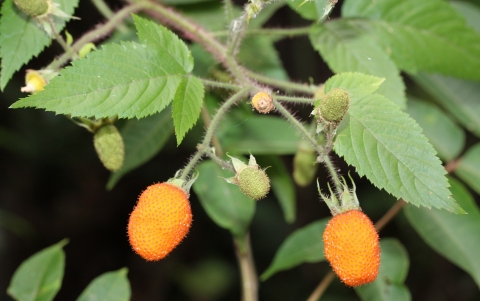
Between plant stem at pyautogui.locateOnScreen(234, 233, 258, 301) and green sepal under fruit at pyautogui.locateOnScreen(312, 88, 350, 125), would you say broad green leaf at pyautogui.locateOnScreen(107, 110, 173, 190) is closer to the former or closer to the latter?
plant stem at pyautogui.locateOnScreen(234, 233, 258, 301)

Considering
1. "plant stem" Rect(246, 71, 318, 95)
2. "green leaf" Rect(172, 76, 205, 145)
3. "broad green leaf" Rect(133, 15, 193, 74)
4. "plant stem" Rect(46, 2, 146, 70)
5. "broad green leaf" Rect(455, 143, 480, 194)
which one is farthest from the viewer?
"broad green leaf" Rect(455, 143, 480, 194)

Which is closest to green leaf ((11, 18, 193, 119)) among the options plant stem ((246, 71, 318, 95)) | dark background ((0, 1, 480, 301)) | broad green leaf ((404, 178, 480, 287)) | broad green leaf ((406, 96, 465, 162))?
plant stem ((246, 71, 318, 95))

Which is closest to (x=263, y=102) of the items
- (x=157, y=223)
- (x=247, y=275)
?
(x=157, y=223)

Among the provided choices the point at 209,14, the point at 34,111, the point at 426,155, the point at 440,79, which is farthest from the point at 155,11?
the point at 34,111

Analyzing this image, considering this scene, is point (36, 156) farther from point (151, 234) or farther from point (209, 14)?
point (151, 234)

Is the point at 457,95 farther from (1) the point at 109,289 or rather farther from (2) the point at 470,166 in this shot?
(1) the point at 109,289

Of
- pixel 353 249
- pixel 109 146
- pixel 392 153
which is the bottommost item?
pixel 353 249

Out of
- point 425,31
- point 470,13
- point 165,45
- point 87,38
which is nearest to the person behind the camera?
point 165,45

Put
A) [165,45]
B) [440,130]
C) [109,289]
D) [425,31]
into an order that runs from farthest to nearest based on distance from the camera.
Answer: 1. [440,130]
2. [425,31]
3. [109,289]
4. [165,45]
